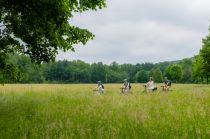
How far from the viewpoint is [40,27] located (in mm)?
12234

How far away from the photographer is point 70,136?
9.67m

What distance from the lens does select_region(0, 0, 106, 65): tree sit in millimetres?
11203

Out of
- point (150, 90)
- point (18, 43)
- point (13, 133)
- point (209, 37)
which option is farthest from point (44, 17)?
point (209, 37)

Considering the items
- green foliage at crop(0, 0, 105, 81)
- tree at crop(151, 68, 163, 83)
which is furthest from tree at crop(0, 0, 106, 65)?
tree at crop(151, 68, 163, 83)

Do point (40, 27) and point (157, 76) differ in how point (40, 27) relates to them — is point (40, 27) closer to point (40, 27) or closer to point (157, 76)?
point (40, 27)

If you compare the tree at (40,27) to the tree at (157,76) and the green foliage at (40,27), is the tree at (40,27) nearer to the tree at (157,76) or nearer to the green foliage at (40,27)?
the green foliage at (40,27)

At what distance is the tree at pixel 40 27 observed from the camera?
11.2m

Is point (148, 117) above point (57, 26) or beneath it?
beneath

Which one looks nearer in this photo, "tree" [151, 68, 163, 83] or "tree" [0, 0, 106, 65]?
"tree" [0, 0, 106, 65]

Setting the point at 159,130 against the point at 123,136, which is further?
the point at 159,130

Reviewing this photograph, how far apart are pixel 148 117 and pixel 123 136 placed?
2708 mm

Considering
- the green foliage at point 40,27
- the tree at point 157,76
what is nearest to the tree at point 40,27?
the green foliage at point 40,27

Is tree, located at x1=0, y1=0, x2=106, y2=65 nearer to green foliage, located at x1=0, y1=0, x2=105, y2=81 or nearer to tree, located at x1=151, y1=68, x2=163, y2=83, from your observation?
green foliage, located at x1=0, y1=0, x2=105, y2=81

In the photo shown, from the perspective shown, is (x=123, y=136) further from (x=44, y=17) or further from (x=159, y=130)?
(x=44, y=17)
